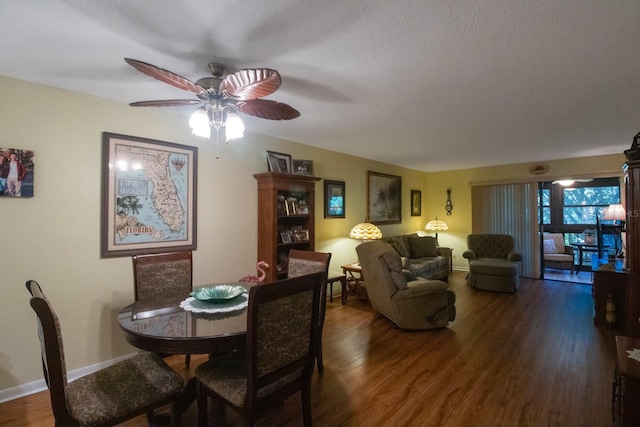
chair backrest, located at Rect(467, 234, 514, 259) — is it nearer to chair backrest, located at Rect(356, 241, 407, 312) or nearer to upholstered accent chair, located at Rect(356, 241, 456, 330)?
upholstered accent chair, located at Rect(356, 241, 456, 330)

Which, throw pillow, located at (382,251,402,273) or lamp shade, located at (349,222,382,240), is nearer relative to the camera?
throw pillow, located at (382,251,402,273)

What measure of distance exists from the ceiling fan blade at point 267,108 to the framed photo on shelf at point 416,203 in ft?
17.2

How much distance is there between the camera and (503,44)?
178 centimetres

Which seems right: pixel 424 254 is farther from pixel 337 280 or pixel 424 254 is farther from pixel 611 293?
pixel 611 293

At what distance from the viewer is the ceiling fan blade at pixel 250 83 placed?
1.53 metres

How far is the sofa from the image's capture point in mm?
5297

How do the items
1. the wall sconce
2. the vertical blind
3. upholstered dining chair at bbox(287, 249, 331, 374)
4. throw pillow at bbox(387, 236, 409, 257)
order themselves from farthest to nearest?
the wall sconce, the vertical blind, throw pillow at bbox(387, 236, 409, 257), upholstered dining chair at bbox(287, 249, 331, 374)

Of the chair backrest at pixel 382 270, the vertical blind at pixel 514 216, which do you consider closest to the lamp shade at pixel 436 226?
the vertical blind at pixel 514 216

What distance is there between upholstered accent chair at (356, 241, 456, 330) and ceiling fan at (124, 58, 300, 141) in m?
1.92

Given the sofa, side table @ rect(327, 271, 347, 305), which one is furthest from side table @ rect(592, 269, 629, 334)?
side table @ rect(327, 271, 347, 305)

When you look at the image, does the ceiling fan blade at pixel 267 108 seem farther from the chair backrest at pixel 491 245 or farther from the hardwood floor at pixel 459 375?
the chair backrest at pixel 491 245

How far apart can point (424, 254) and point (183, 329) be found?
507 cm

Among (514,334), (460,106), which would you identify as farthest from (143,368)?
(514,334)

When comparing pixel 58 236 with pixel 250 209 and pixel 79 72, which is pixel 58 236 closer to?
pixel 79 72
